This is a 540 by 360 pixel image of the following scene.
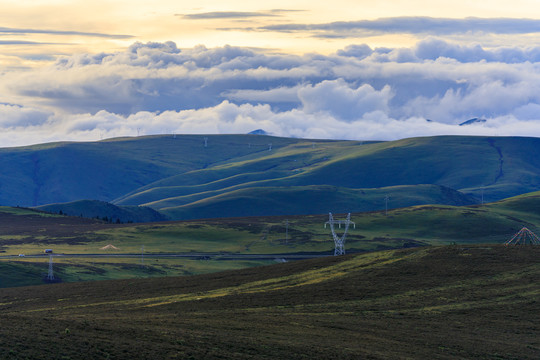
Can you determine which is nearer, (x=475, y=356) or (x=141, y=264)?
(x=475, y=356)

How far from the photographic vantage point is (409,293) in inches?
4102

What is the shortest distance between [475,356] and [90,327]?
37.4 m

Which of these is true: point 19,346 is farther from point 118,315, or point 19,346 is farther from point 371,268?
point 371,268

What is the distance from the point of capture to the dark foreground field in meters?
61.5

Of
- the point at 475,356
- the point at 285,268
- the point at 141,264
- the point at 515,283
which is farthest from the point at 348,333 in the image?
the point at 141,264

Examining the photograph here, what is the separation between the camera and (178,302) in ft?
332

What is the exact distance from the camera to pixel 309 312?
9031 centimetres

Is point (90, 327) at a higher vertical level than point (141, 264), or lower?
higher

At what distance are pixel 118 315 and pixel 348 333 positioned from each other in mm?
27831

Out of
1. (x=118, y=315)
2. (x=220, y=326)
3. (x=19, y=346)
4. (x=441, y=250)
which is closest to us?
(x=19, y=346)

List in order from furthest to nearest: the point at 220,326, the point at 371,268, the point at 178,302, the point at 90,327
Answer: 1. the point at 371,268
2. the point at 178,302
3. the point at 220,326
4. the point at 90,327

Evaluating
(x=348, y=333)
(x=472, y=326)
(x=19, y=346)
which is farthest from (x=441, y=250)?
(x=19, y=346)

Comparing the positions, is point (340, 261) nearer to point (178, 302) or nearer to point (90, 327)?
point (178, 302)

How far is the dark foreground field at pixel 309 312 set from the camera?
202 ft
